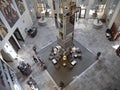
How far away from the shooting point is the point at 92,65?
59.4ft

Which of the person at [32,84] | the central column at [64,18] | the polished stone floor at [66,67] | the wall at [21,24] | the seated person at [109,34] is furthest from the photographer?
the seated person at [109,34]

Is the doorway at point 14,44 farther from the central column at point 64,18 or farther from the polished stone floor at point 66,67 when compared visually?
the central column at point 64,18

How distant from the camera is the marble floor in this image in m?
16.3

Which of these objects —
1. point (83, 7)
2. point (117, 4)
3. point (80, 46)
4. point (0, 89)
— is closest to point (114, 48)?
point (80, 46)

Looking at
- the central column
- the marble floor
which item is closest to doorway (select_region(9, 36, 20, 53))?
the marble floor

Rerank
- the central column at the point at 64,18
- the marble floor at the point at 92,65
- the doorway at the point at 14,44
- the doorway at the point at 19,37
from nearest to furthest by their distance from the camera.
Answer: the central column at the point at 64,18 → the marble floor at the point at 92,65 → the doorway at the point at 14,44 → the doorway at the point at 19,37

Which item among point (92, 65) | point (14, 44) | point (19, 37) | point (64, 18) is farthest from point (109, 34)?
point (14, 44)

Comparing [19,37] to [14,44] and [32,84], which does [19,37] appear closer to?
[14,44]

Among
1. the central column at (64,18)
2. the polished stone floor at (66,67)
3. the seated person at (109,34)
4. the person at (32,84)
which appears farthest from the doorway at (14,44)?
the seated person at (109,34)

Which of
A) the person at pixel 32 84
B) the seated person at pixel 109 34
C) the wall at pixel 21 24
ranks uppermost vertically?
the wall at pixel 21 24

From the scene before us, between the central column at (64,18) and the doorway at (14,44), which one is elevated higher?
the central column at (64,18)

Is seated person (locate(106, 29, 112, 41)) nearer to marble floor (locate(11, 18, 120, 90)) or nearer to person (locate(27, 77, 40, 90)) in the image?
marble floor (locate(11, 18, 120, 90))

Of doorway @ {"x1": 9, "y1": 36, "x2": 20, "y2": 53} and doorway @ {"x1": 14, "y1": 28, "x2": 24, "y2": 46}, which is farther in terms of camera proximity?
doorway @ {"x1": 14, "y1": 28, "x2": 24, "y2": 46}

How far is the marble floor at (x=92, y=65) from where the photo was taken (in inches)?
643
